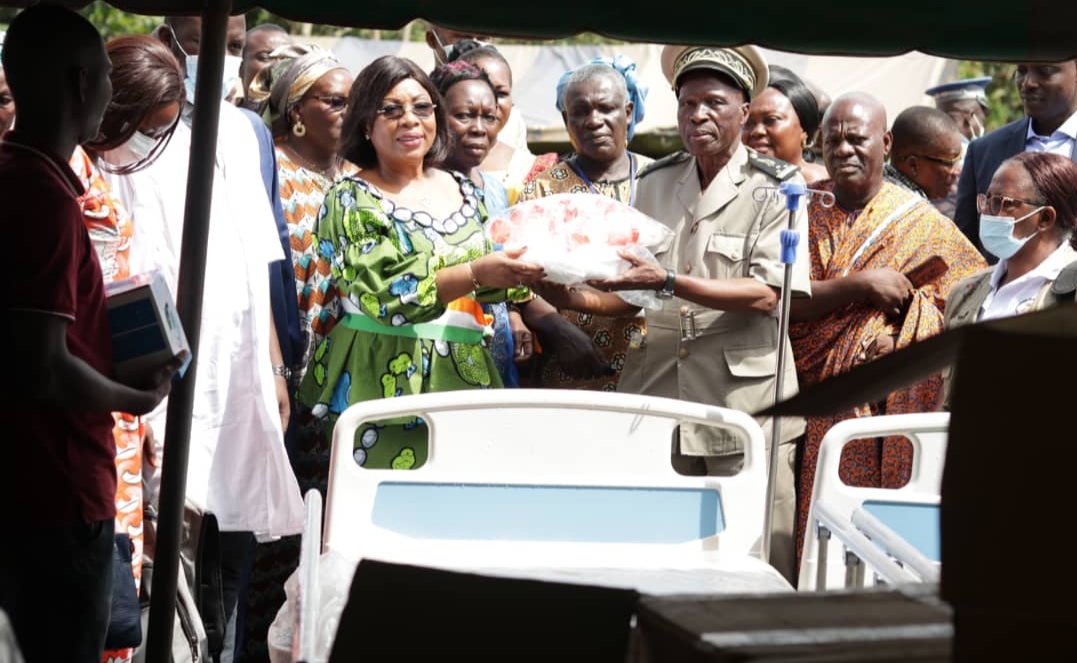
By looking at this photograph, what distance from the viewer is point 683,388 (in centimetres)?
497

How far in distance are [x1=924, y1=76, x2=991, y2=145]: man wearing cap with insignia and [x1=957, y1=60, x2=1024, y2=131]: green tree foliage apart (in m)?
9.40

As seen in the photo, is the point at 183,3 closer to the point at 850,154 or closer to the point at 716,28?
the point at 716,28

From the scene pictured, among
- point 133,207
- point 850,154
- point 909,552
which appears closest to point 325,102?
point 133,207

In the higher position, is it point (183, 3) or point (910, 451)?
point (183, 3)

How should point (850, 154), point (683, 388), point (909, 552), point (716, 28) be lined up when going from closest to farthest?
point (909, 552) < point (716, 28) < point (683, 388) < point (850, 154)

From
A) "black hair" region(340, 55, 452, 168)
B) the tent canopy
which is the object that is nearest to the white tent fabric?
"black hair" region(340, 55, 452, 168)

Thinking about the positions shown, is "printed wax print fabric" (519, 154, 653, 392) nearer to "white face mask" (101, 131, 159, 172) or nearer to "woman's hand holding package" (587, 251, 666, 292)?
"woman's hand holding package" (587, 251, 666, 292)

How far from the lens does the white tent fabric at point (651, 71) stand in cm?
1170

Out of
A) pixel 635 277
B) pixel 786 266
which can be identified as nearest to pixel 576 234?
pixel 635 277

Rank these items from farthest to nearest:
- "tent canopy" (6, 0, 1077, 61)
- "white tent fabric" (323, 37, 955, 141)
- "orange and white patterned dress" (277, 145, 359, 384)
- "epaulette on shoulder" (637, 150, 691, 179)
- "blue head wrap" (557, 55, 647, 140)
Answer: "white tent fabric" (323, 37, 955, 141), "blue head wrap" (557, 55, 647, 140), "epaulette on shoulder" (637, 150, 691, 179), "orange and white patterned dress" (277, 145, 359, 384), "tent canopy" (6, 0, 1077, 61)

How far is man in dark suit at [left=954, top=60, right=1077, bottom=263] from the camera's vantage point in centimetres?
626

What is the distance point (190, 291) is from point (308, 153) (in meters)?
2.44

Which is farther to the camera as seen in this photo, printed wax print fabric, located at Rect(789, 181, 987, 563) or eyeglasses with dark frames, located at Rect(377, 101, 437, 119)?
printed wax print fabric, located at Rect(789, 181, 987, 563)

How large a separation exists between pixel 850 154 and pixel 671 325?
1002 mm
